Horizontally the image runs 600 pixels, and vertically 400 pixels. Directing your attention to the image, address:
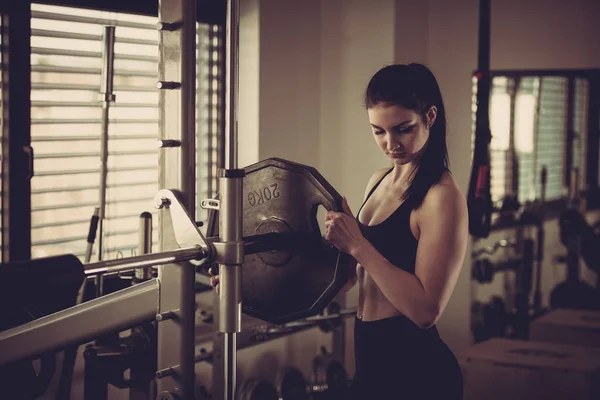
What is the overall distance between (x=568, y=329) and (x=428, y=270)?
2.56 meters

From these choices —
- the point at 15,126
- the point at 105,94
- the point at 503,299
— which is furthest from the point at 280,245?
the point at 503,299

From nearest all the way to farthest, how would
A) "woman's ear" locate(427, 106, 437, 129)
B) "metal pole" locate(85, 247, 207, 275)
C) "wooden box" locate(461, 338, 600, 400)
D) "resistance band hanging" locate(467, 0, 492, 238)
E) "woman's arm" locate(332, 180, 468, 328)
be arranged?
1. "metal pole" locate(85, 247, 207, 275)
2. "woman's arm" locate(332, 180, 468, 328)
3. "woman's ear" locate(427, 106, 437, 129)
4. "wooden box" locate(461, 338, 600, 400)
5. "resistance band hanging" locate(467, 0, 492, 238)

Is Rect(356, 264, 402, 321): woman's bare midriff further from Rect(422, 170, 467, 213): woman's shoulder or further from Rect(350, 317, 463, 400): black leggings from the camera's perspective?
Rect(422, 170, 467, 213): woman's shoulder

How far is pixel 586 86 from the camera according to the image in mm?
4777

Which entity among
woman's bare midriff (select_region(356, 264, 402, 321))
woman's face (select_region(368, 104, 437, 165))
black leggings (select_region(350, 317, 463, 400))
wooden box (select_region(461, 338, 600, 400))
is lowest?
wooden box (select_region(461, 338, 600, 400))

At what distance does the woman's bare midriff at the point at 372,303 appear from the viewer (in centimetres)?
177

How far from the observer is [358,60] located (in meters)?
3.92

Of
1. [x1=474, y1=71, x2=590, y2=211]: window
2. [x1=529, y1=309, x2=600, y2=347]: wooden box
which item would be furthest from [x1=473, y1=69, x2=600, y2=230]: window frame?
[x1=529, y1=309, x2=600, y2=347]: wooden box

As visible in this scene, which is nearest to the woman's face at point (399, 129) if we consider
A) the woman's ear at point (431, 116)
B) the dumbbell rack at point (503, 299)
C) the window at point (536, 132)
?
the woman's ear at point (431, 116)

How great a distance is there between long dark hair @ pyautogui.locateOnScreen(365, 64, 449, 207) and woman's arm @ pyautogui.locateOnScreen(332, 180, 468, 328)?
0.07m

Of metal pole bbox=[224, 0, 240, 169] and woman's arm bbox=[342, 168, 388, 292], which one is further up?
metal pole bbox=[224, 0, 240, 169]

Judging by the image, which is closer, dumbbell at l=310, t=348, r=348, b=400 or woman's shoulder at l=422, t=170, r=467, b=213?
→ woman's shoulder at l=422, t=170, r=467, b=213

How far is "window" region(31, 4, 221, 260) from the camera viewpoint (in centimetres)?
295

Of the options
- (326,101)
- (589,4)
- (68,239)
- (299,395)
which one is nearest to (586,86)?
(589,4)
